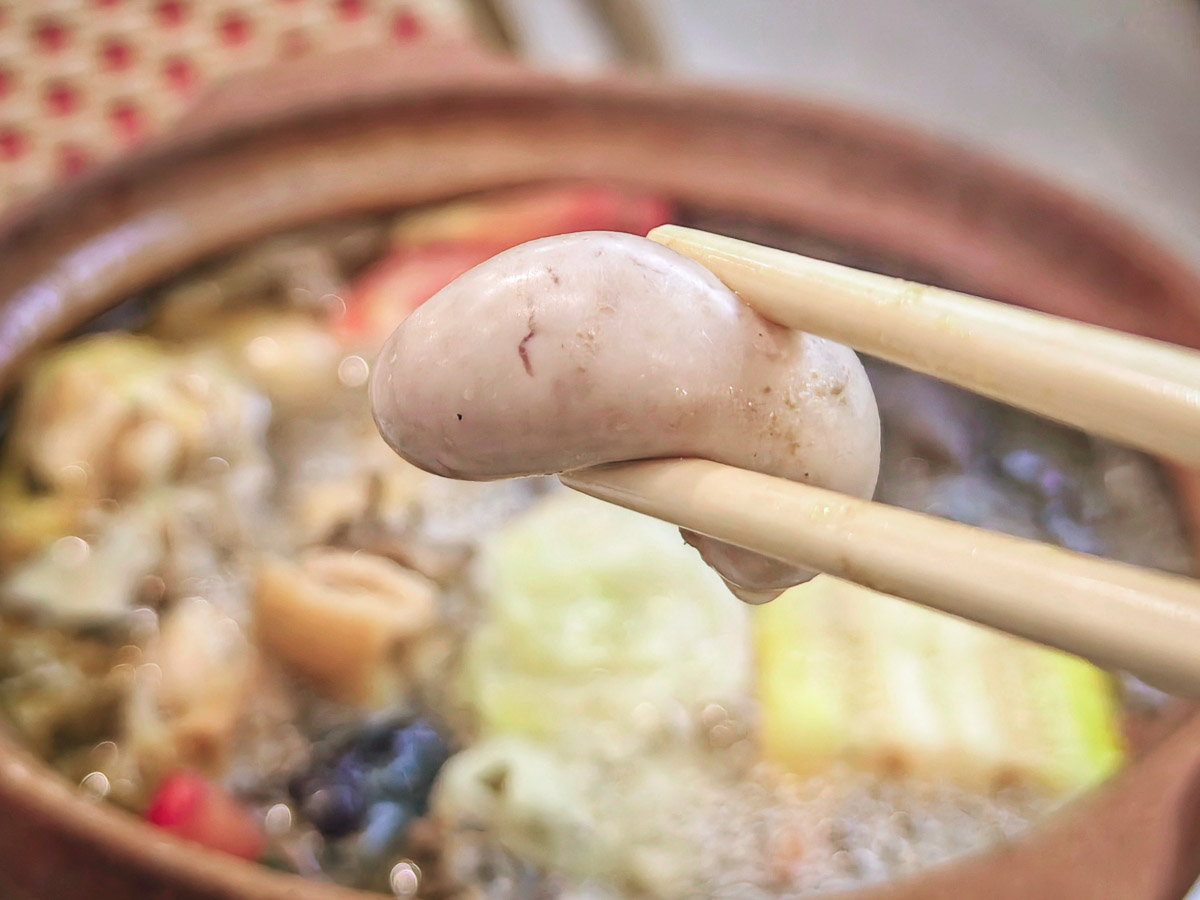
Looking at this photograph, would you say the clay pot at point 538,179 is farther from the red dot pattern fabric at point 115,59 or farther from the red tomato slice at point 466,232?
the red dot pattern fabric at point 115,59

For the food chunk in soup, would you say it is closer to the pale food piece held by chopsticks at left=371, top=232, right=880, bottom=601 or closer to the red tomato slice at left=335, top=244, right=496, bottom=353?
the red tomato slice at left=335, top=244, right=496, bottom=353

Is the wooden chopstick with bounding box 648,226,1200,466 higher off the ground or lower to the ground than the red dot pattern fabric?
higher

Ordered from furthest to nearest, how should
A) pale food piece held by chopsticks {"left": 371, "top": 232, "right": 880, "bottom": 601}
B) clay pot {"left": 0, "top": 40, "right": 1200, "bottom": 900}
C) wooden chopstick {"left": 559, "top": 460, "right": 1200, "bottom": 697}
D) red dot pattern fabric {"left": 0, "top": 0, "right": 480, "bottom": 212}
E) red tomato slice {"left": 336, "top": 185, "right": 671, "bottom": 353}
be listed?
red dot pattern fabric {"left": 0, "top": 0, "right": 480, "bottom": 212} → red tomato slice {"left": 336, "top": 185, "right": 671, "bottom": 353} → clay pot {"left": 0, "top": 40, "right": 1200, "bottom": 900} → pale food piece held by chopsticks {"left": 371, "top": 232, "right": 880, "bottom": 601} → wooden chopstick {"left": 559, "top": 460, "right": 1200, "bottom": 697}

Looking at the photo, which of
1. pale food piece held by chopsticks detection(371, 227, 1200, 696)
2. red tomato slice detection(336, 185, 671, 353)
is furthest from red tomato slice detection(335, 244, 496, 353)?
pale food piece held by chopsticks detection(371, 227, 1200, 696)

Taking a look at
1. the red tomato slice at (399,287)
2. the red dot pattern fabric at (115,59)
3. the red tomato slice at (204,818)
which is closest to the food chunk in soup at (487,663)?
→ the red tomato slice at (204,818)

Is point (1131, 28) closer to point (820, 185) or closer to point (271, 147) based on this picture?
point (820, 185)

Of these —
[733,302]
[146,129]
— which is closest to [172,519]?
[146,129]
